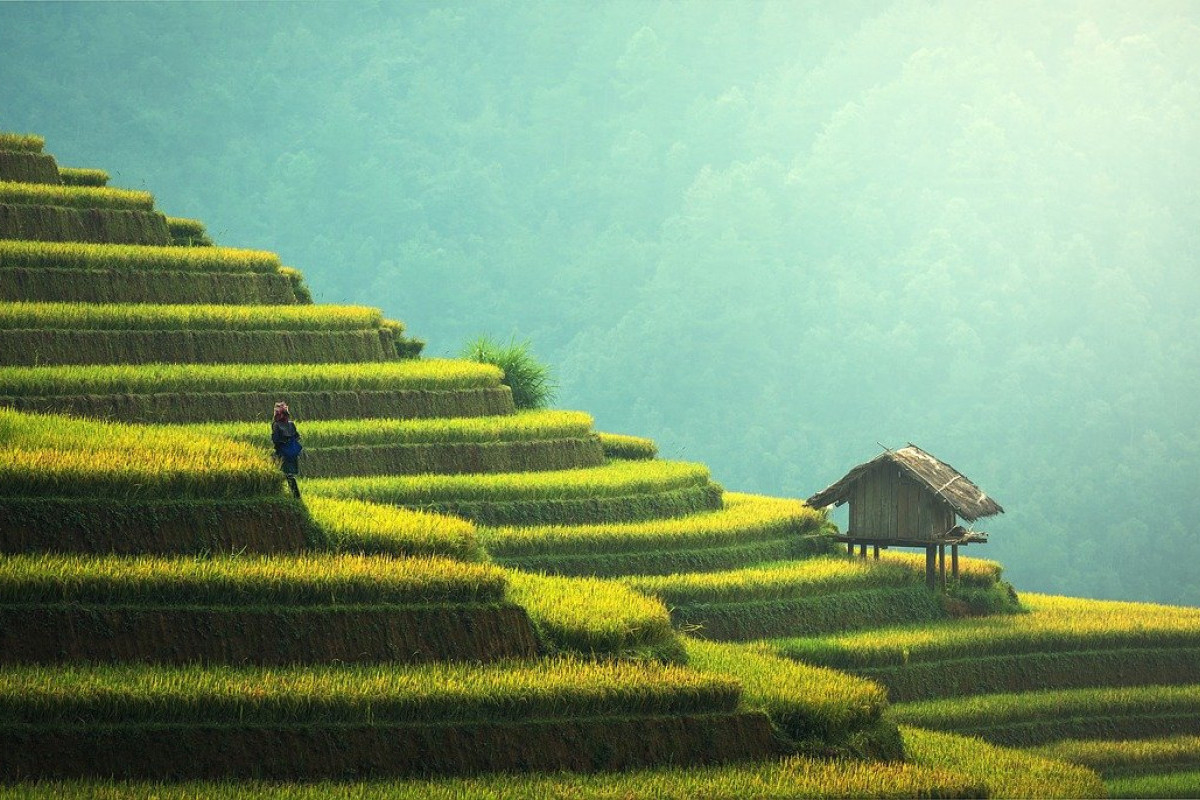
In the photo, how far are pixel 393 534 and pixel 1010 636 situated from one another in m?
14.4

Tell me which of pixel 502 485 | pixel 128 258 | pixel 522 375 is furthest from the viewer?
pixel 522 375

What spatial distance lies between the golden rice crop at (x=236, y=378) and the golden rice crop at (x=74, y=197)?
5.80 meters

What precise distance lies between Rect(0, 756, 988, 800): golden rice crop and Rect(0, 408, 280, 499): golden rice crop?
4.24 metres

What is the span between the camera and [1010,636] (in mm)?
31672

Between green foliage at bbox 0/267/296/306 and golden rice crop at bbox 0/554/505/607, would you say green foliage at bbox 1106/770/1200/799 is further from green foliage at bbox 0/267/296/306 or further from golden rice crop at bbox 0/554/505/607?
green foliage at bbox 0/267/296/306

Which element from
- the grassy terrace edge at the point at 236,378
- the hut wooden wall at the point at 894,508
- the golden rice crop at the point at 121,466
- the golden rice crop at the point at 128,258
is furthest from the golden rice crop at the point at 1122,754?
the golden rice crop at the point at 128,258

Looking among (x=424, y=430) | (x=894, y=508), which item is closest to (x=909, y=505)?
(x=894, y=508)

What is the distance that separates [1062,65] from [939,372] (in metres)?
32.1

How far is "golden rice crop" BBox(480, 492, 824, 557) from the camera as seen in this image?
29453 mm

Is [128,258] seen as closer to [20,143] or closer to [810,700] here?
[20,143]

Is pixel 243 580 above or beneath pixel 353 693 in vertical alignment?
above

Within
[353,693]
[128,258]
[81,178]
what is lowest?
[353,693]

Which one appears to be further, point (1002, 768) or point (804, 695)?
point (1002, 768)

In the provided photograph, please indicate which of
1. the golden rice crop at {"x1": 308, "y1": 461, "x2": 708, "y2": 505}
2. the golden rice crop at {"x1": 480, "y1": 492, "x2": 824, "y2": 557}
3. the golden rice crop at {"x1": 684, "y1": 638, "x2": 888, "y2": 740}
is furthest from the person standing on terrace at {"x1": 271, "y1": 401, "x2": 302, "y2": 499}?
the golden rice crop at {"x1": 480, "y1": 492, "x2": 824, "y2": 557}
